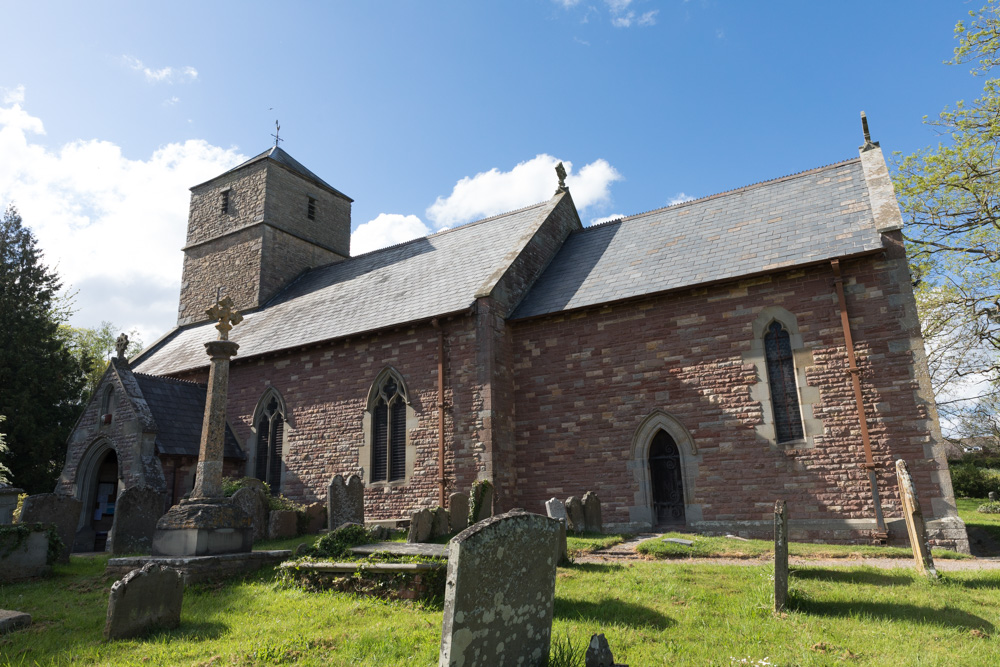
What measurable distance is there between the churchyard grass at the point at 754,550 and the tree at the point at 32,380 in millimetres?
22021

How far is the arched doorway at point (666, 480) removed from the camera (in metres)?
14.2

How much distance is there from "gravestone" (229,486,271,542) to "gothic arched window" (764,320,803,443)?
11.3m

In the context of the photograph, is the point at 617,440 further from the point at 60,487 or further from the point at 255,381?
the point at 60,487

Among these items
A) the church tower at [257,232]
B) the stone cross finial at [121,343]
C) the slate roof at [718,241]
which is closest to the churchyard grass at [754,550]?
the slate roof at [718,241]

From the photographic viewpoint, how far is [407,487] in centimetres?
1652

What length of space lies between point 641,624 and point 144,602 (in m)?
5.01

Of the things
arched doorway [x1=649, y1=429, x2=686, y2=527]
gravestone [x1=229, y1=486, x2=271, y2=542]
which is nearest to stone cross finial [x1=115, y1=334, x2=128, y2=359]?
gravestone [x1=229, y1=486, x2=271, y2=542]

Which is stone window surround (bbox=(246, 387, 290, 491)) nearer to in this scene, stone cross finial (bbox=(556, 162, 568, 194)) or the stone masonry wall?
the stone masonry wall

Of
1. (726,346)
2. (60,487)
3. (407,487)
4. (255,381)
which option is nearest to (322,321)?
(255,381)

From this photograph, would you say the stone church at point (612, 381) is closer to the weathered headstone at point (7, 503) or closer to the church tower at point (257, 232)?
the weathered headstone at point (7, 503)

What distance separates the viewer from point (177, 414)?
18578 mm

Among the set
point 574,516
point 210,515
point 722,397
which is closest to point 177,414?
point 210,515

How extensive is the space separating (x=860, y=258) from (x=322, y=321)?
49.1 feet

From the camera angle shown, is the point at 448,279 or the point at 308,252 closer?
the point at 448,279
